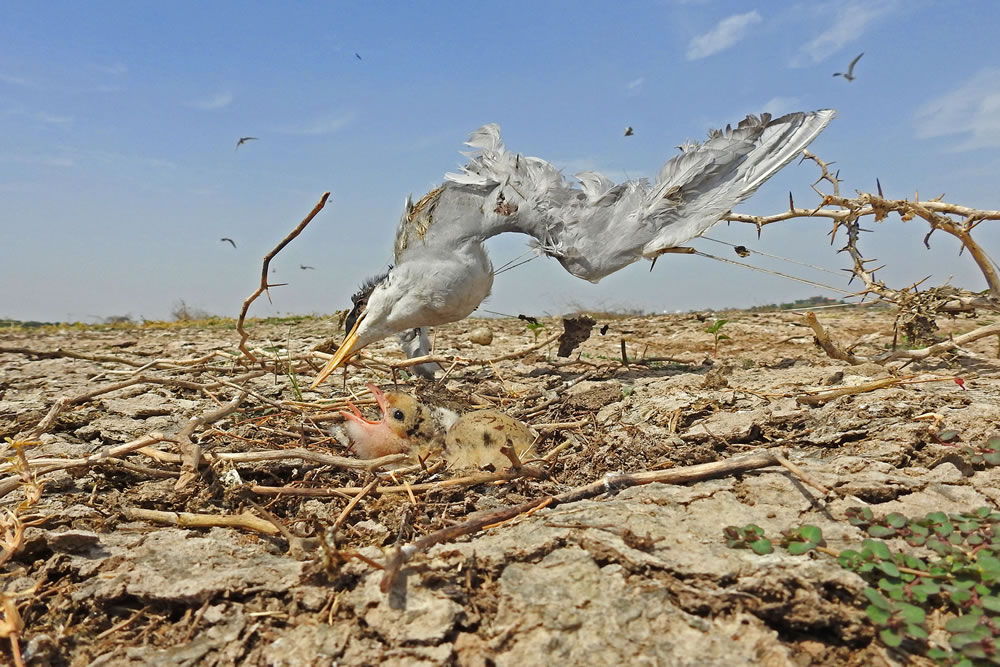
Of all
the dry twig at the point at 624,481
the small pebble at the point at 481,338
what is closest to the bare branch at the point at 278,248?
the dry twig at the point at 624,481

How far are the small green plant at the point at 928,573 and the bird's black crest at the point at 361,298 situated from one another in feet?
10.5

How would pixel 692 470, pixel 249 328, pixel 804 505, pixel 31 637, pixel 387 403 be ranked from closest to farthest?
pixel 31 637, pixel 804 505, pixel 692 470, pixel 387 403, pixel 249 328

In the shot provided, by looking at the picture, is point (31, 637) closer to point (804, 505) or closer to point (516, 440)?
point (516, 440)

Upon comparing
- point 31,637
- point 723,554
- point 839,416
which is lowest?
point 31,637

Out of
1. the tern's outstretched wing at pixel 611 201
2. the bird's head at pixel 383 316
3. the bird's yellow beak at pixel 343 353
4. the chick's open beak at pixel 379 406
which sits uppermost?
the tern's outstretched wing at pixel 611 201

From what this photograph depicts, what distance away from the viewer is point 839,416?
2.74 m

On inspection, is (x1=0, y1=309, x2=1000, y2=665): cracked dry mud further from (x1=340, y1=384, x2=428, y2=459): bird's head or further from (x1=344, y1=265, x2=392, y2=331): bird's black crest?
(x1=344, y1=265, x2=392, y2=331): bird's black crest

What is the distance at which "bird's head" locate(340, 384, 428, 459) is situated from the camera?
2.90m

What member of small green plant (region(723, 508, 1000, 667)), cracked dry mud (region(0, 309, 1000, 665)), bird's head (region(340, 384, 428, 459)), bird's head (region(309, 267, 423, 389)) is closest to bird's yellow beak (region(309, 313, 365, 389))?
bird's head (region(309, 267, 423, 389))

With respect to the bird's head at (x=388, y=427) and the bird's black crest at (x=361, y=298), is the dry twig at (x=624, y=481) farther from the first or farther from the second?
the bird's black crest at (x=361, y=298)

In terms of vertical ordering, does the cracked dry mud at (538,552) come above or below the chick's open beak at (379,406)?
below

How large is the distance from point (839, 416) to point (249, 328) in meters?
7.33

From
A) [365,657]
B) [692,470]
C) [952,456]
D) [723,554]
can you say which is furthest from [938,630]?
[365,657]

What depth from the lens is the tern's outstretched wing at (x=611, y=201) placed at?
426cm
